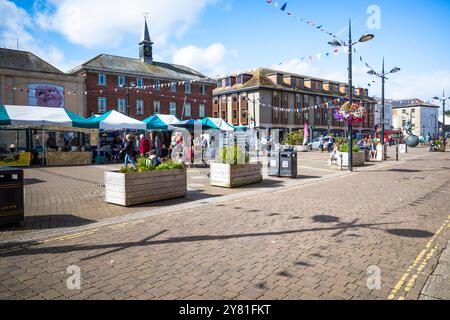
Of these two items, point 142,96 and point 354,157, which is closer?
point 354,157

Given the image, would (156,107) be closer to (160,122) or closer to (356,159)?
(160,122)

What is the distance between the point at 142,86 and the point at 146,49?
29.5 ft

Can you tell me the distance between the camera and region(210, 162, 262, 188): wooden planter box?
35.2 ft

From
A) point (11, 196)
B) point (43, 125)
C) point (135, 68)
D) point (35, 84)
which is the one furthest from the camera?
point (135, 68)

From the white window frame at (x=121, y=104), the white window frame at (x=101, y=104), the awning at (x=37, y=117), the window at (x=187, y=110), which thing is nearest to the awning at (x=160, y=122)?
the awning at (x=37, y=117)

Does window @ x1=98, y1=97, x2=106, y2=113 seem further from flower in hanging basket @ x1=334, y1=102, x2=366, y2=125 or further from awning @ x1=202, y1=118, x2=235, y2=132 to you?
flower in hanging basket @ x1=334, y1=102, x2=366, y2=125

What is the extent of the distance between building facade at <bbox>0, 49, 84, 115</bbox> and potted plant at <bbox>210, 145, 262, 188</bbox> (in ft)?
90.1

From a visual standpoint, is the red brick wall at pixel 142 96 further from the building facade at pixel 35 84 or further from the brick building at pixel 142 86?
the building facade at pixel 35 84

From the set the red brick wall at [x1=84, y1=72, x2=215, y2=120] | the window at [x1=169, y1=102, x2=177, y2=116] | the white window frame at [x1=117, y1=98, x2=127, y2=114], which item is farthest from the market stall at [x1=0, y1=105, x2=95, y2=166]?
the window at [x1=169, y1=102, x2=177, y2=116]

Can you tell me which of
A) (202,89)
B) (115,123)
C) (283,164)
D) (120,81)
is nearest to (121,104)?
(120,81)

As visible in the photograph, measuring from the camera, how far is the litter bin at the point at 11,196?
19.4 ft

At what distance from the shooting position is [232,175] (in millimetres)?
10781

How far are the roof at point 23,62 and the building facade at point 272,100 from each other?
82.9ft
